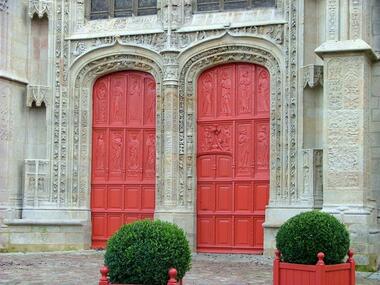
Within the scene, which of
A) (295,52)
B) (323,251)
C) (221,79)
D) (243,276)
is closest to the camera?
(323,251)

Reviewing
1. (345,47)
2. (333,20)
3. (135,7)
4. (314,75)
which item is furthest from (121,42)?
(345,47)

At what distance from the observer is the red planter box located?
34.0 ft

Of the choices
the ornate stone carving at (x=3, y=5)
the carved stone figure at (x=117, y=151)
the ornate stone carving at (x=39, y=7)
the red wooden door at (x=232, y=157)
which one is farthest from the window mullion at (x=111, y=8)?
the carved stone figure at (x=117, y=151)

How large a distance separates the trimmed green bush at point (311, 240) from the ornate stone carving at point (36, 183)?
9.56 m

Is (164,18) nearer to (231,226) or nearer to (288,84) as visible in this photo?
(288,84)

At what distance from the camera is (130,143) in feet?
63.4

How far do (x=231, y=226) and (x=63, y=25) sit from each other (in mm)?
6981

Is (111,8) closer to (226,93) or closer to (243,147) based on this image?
(226,93)

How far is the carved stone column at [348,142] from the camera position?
15.0 metres

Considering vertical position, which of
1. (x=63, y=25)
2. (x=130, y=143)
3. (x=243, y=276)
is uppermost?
(x=63, y=25)

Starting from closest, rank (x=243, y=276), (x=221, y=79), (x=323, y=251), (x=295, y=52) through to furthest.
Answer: (x=323, y=251) → (x=243, y=276) → (x=295, y=52) → (x=221, y=79)

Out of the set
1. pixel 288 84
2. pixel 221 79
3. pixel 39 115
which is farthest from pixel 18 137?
pixel 288 84

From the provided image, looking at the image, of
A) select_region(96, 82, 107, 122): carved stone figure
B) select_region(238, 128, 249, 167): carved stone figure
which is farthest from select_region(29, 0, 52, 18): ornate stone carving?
select_region(238, 128, 249, 167): carved stone figure

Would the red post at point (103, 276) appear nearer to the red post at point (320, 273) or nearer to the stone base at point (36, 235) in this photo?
the red post at point (320, 273)
